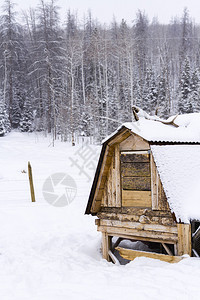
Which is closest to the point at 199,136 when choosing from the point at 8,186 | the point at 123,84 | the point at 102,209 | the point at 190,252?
the point at 190,252

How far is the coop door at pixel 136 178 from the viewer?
693 centimetres

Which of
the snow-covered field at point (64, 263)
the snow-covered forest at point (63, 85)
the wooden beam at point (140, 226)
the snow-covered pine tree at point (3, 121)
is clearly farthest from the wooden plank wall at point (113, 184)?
the snow-covered pine tree at point (3, 121)

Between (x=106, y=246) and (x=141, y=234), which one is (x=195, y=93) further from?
(x=141, y=234)

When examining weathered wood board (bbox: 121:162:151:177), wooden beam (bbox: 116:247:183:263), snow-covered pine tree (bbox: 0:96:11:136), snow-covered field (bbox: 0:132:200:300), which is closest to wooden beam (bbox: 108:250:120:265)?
snow-covered field (bbox: 0:132:200:300)

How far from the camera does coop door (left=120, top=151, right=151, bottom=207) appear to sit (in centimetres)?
693

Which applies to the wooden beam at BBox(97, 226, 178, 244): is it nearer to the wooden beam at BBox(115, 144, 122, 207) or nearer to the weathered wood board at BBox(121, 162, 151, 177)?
the wooden beam at BBox(115, 144, 122, 207)

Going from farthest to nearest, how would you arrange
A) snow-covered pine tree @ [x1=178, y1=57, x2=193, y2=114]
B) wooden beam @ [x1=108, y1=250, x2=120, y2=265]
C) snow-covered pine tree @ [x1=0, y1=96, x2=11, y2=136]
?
snow-covered pine tree @ [x1=178, y1=57, x2=193, y2=114] < snow-covered pine tree @ [x1=0, y1=96, x2=11, y2=136] < wooden beam @ [x1=108, y1=250, x2=120, y2=265]

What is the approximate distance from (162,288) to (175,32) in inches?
2432

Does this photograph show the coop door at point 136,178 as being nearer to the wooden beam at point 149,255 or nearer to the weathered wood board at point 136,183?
the weathered wood board at point 136,183

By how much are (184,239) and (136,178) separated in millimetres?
1792

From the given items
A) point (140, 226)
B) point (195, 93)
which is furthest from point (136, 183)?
point (195, 93)

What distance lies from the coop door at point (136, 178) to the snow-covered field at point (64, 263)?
1.42m
